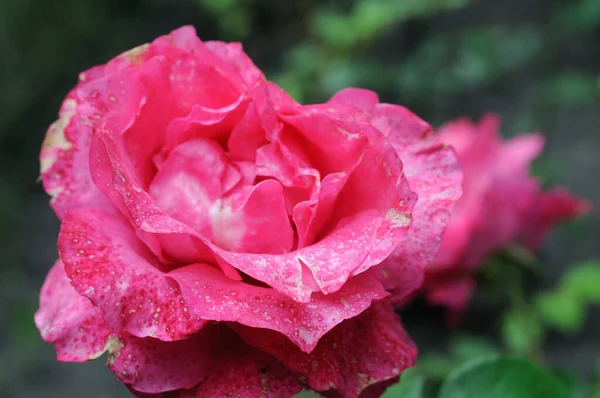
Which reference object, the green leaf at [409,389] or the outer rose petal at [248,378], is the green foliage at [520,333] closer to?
the green leaf at [409,389]

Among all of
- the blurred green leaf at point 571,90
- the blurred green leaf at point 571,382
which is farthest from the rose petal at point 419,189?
the blurred green leaf at point 571,90

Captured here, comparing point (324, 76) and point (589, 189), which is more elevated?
point (324, 76)

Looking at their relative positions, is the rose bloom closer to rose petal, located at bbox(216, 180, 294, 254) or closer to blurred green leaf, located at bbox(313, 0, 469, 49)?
rose petal, located at bbox(216, 180, 294, 254)

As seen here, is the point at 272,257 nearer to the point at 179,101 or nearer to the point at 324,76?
the point at 179,101

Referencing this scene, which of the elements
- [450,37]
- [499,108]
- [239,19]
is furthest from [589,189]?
[239,19]

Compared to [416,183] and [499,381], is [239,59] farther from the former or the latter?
[499,381]

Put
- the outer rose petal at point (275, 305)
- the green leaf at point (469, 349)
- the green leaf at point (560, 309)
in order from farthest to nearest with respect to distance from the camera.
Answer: the green leaf at point (560, 309)
the green leaf at point (469, 349)
the outer rose petal at point (275, 305)

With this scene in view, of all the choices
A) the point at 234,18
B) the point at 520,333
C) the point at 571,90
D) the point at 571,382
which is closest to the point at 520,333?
the point at 520,333
